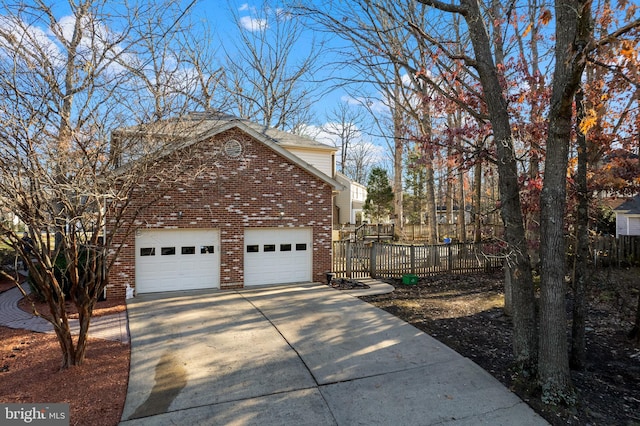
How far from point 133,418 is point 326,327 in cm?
374

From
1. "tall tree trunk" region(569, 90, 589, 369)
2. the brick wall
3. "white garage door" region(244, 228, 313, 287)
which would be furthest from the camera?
"white garage door" region(244, 228, 313, 287)

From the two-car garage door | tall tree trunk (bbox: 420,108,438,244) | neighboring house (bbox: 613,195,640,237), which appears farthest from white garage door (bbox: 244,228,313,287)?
neighboring house (bbox: 613,195,640,237)

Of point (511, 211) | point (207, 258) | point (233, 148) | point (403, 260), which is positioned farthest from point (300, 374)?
point (403, 260)

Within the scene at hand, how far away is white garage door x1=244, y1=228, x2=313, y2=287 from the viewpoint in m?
10.6

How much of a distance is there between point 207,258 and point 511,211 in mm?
7910

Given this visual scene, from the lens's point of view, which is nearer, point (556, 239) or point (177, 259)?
point (556, 239)

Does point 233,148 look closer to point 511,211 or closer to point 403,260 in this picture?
point 403,260

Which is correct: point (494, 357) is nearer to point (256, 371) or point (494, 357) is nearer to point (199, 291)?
point (256, 371)

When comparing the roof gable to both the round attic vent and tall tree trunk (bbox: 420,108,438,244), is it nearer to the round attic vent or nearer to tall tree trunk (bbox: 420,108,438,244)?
the round attic vent

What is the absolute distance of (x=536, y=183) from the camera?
6363 millimetres

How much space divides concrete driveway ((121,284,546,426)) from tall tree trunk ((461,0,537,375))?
70cm

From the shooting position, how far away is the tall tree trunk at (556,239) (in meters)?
4.18

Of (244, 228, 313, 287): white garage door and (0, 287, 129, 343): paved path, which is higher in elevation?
(244, 228, 313, 287): white garage door

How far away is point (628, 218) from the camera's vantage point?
1909 centimetres
